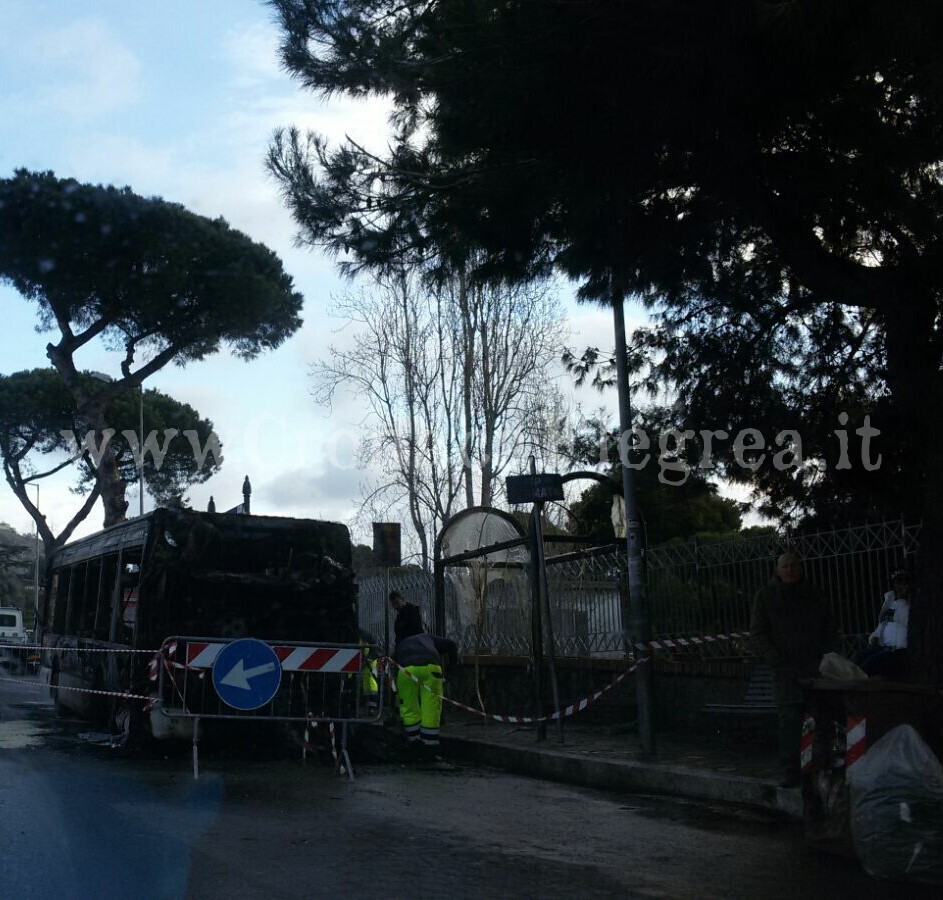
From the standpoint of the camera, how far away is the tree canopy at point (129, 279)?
2891cm

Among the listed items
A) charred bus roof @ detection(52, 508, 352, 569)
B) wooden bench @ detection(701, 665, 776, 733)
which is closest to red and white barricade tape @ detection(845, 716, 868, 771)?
wooden bench @ detection(701, 665, 776, 733)

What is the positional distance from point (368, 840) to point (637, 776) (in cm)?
350

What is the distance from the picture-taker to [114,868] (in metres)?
5.78

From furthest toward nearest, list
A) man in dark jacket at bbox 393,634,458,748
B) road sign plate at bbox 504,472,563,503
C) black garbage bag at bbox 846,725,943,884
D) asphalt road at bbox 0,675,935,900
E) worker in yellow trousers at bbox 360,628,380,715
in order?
road sign plate at bbox 504,472,563,503
man in dark jacket at bbox 393,634,458,748
worker in yellow trousers at bbox 360,628,380,715
black garbage bag at bbox 846,725,943,884
asphalt road at bbox 0,675,935,900

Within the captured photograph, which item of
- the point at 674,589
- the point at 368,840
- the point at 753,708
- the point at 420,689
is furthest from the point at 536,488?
the point at 368,840

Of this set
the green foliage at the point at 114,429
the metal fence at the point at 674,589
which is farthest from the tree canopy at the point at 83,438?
the metal fence at the point at 674,589

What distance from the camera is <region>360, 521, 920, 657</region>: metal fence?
1023 cm

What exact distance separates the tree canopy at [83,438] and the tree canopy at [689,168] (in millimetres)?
28599

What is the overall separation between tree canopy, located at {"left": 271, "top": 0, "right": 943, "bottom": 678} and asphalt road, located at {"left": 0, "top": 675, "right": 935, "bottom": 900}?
2283mm

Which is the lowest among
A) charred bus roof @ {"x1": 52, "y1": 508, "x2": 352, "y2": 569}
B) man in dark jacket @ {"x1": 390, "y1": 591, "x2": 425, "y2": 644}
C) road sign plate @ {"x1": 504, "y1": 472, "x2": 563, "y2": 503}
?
man in dark jacket @ {"x1": 390, "y1": 591, "x2": 425, "y2": 644}

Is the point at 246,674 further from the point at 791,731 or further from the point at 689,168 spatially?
the point at 689,168

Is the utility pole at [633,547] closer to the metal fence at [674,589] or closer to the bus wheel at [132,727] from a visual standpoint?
the metal fence at [674,589]

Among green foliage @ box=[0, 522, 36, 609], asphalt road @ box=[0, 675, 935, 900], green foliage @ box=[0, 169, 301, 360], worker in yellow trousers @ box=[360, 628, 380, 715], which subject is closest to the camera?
asphalt road @ box=[0, 675, 935, 900]

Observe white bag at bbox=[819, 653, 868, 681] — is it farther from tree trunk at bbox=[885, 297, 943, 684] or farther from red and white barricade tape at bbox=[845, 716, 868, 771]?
tree trunk at bbox=[885, 297, 943, 684]
